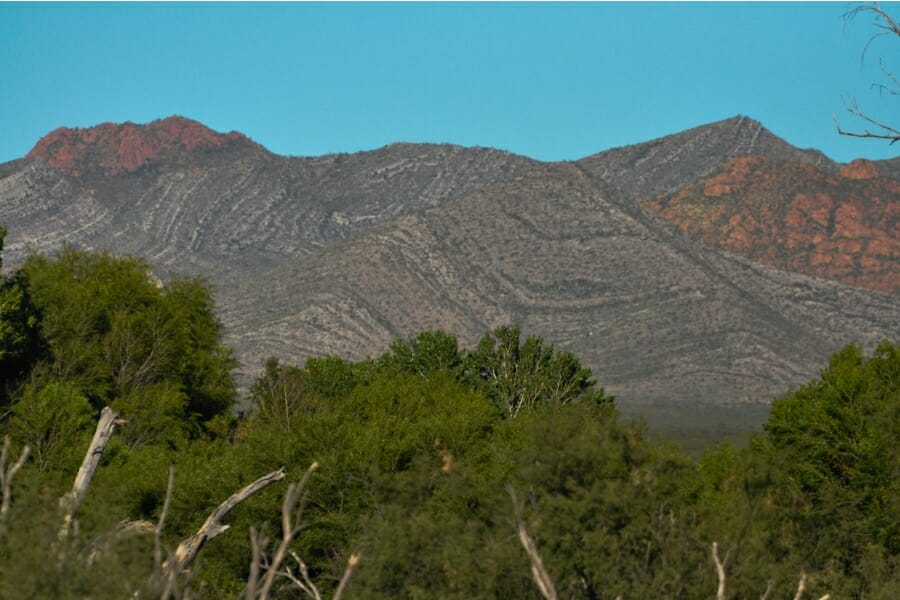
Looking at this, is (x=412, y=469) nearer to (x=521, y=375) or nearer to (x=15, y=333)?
(x=15, y=333)

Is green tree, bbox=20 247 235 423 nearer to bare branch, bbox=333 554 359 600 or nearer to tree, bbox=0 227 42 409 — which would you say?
tree, bbox=0 227 42 409

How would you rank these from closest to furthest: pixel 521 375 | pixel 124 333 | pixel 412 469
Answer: pixel 412 469 → pixel 124 333 → pixel 521 375

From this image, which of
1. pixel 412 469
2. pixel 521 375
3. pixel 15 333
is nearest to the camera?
pixel 412 469

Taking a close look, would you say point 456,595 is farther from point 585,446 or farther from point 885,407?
point 885,407

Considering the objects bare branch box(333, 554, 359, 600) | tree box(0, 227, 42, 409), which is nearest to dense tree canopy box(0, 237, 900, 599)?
tree box(0, 227, 42, 409)

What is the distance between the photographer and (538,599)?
28844 mm

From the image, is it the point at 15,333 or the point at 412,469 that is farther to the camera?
the point at 15,333

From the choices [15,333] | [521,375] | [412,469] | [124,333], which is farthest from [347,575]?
[521,375]

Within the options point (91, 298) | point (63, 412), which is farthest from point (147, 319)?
point (63, 412)

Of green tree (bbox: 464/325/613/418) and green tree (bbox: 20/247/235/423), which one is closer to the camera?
green tree (bbox: 20/247/235/423)

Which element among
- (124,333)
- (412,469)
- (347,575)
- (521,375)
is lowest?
(412,469)

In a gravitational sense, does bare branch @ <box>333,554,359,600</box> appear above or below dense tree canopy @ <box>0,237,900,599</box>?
above

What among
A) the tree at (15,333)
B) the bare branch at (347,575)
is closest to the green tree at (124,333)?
the tree at (15,333)

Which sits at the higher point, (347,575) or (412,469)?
(347,575)
